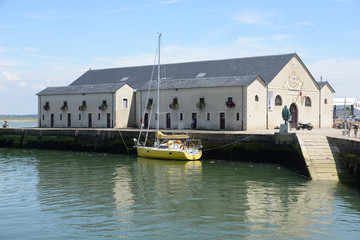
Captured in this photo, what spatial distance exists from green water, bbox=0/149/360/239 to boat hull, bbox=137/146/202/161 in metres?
4.04

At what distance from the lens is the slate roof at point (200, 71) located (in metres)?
45.5

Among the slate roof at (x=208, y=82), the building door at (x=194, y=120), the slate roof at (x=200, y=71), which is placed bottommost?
the building door at (x=194, y=120)

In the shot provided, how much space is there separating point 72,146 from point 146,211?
2693 centimetres

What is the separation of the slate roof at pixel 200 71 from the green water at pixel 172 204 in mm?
19277

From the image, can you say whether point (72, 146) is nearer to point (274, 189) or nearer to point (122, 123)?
point (122, 123)

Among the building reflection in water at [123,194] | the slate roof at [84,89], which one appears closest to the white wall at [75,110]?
the slate roof at [84,89]

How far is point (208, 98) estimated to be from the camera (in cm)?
4309

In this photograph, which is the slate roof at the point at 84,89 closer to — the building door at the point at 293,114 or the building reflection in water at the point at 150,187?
the building reflection in water at the point at 150,187

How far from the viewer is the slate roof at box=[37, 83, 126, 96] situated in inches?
1973

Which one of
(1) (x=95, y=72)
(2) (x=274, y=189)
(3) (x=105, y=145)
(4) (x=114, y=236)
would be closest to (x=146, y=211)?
(4) (x=114, y=236)

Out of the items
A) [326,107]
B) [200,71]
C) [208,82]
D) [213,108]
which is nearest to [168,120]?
[213,108]

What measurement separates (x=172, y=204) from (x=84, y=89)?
37.3 meters

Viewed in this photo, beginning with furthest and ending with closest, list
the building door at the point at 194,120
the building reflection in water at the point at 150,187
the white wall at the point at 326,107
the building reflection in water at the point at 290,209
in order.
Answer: the white wall at the point at 326,107, the building door at the point at 194,120, the building reflection in water at the point at 150,187, the building reflection in water at the point at 290,209

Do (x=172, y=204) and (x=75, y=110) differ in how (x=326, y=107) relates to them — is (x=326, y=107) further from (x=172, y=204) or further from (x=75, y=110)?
(x=172, y=204)
